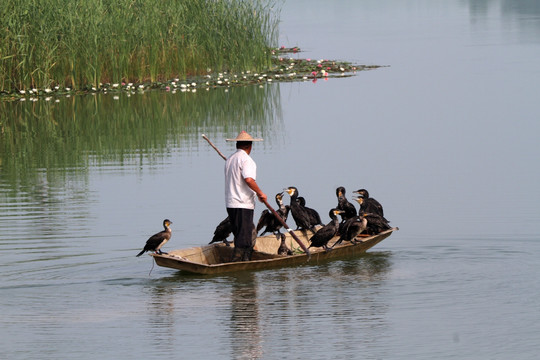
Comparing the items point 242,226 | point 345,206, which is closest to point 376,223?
point 345,206

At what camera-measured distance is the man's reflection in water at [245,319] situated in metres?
12.5

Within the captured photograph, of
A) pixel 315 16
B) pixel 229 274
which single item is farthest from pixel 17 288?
pixel 315 16

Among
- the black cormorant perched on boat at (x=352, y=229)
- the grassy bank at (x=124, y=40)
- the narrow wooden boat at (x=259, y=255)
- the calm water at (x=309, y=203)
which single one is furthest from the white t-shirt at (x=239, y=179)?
the grassy bank at (x=124, y=40)

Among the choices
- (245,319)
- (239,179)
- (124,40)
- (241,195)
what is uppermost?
(124,40)

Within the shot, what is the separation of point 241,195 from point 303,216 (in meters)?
1.59

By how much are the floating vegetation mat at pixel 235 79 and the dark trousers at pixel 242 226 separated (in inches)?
743

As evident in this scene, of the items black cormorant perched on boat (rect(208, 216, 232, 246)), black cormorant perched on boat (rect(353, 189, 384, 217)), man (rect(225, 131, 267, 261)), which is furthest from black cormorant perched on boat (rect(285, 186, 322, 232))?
man (rect(225, 131, 267, 261))

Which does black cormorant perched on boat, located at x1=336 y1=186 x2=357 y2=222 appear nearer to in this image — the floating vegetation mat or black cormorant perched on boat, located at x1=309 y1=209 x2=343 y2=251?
black cormorant perched on boat, located at x1=309 y1=209 x2=343 y2=251

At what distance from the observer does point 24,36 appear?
33812 millimetres

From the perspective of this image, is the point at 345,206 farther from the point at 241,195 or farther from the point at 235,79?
the point at 235,79

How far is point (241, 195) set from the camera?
1645 cm

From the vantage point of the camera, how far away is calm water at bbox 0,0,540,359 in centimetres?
1313

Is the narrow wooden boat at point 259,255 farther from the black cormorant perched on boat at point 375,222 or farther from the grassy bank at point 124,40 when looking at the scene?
the grassy bank at point 124,40

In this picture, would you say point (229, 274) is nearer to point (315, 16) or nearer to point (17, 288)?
point (17, 288)
